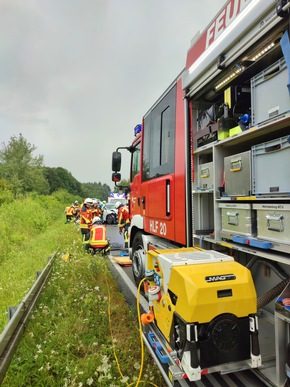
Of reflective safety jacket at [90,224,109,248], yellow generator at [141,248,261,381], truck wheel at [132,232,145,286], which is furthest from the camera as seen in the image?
reflective safety jacket at [90,224,109,248]

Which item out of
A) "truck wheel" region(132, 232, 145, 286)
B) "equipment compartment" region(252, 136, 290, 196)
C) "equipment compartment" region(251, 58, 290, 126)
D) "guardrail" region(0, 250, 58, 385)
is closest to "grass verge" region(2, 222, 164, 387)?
"guardrail" region(0, 250, 58, 385)

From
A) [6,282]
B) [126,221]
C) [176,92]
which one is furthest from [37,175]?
[176,92]

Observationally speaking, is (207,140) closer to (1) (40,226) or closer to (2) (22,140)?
(1) (40,226)

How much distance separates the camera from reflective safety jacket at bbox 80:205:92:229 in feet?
29.4

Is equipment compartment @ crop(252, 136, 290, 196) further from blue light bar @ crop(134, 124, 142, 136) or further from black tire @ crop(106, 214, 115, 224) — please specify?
black tire @ crop(106, 214, 115, 224)

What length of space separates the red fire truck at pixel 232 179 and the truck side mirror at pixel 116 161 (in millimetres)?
2028

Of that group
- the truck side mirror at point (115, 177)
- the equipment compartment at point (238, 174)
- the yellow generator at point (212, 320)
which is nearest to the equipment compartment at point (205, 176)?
the equipment compartment at point (238, 174)

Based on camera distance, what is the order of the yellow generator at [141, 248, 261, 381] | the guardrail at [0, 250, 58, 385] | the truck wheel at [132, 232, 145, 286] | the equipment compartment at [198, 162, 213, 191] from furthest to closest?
1. the truck wheel at [132, 232, 145, 286]
2. the equipment compartment at [198, 162, 213, 191]
3. the guardrail at [0, 250, 58, 385]
4. the yellow generator at [141, 248, 261, 381]

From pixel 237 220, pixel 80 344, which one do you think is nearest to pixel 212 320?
pixel 237 220

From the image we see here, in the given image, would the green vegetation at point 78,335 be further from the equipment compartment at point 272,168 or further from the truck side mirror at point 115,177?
the equipment compartment at point 272,168

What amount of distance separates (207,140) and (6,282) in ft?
15.9

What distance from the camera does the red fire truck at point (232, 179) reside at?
1.94m

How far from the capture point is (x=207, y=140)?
10.0ft

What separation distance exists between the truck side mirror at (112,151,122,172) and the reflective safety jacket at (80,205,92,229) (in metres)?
3.57
